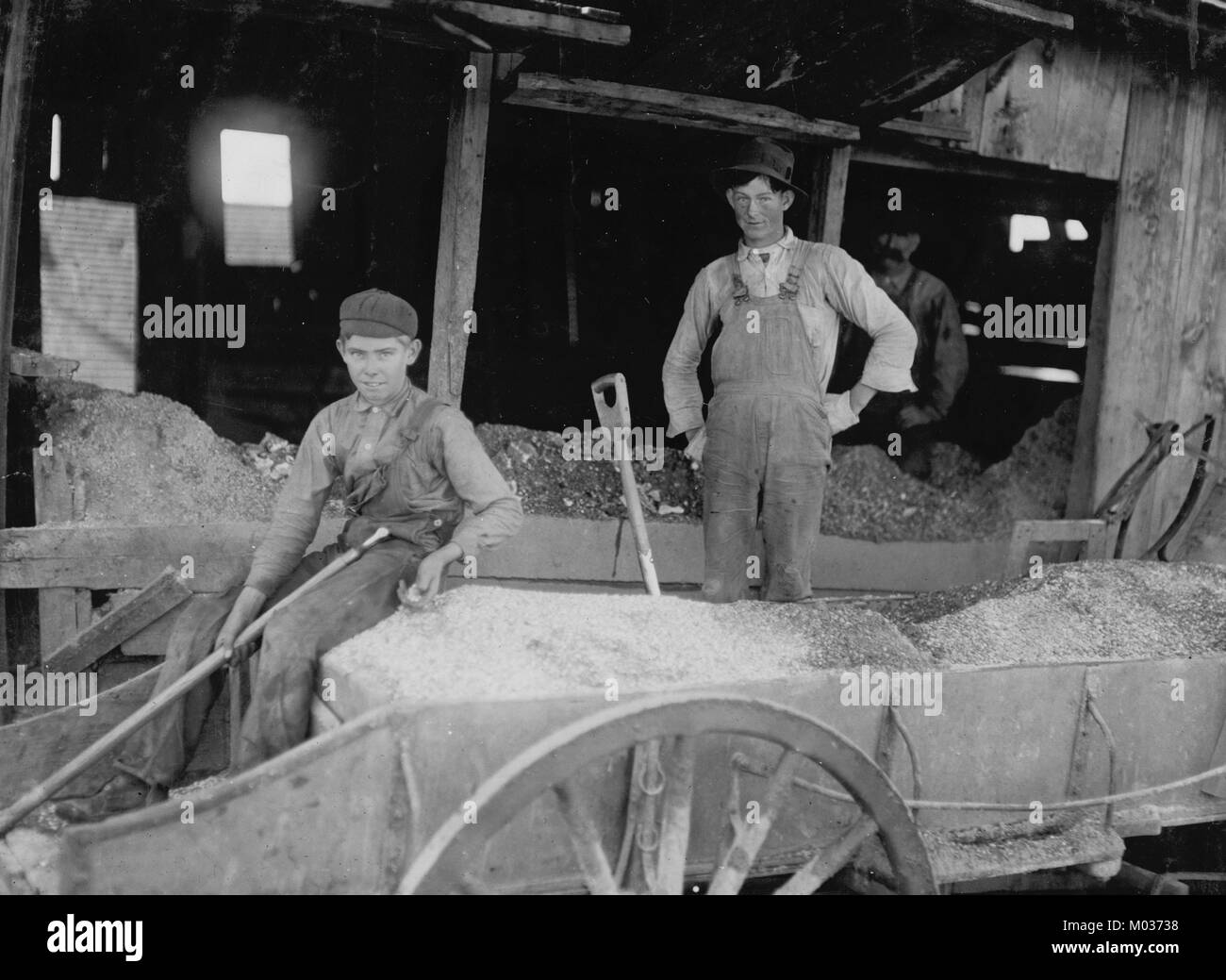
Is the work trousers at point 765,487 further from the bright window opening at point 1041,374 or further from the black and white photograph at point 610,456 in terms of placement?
the bright window opening at point 1041,374

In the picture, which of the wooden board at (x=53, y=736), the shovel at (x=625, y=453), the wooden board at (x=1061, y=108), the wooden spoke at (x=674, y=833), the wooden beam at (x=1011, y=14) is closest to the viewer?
the wooden spoke at (x=674, y=833)

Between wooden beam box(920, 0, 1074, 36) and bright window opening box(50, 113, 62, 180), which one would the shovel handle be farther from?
bright window opening box(50, 113, 62, 180)

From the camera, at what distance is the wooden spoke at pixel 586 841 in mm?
2184

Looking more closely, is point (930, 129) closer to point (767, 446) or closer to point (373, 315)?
point (767, 446)

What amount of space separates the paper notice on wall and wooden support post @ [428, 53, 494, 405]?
1438mm

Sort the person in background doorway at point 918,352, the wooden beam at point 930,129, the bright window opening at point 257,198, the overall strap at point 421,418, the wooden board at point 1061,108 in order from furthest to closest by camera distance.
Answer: the person in background doorway at point 918,352
the wooden board at point 1061,108
the wooden beam at point 930,129
the bright window opening at point 257,198
the overall strap at point 421,418

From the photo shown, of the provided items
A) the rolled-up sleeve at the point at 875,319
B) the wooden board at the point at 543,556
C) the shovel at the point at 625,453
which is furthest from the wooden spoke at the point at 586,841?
the rolled-up sleeve at the point at 875,319

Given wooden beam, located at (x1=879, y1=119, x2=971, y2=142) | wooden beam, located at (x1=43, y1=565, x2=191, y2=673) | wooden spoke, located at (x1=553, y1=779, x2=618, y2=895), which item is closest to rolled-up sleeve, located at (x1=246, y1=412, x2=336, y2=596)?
wooden beam, located at (x1=43, y1=565, x2=191, y2=673)

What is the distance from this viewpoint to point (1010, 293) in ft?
22.9

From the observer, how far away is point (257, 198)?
5035mm

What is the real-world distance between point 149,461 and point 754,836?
10.0 feet

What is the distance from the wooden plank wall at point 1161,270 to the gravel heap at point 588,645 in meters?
3.58

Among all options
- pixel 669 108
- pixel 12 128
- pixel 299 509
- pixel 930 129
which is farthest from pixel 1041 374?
pixel 12 128

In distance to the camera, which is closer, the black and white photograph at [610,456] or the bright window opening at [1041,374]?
the black and white photograph at [610,456]
